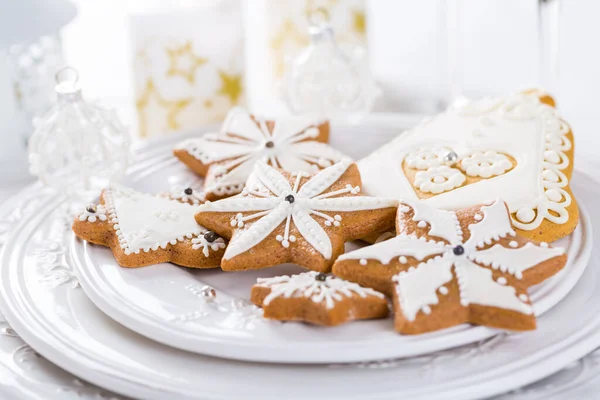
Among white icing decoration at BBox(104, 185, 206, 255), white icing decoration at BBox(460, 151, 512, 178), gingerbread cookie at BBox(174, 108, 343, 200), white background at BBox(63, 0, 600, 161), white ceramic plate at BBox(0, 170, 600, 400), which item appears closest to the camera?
white ceramic plate at BBox(0, 170, 600, 400)

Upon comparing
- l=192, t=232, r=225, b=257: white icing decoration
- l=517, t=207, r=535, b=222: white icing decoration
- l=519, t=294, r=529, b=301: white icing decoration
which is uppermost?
l=517, t=207, r=535, b=222: white icing decoration

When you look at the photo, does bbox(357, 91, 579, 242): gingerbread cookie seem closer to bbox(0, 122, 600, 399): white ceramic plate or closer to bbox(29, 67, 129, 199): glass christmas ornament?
bbox(0, 122, 600, 399): white ceramic plate

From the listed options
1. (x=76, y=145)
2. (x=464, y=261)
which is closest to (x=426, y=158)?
(x=464, y=261)

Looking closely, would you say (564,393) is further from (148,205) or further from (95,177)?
(95,177)

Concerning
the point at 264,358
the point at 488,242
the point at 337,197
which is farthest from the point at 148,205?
the point at 488,242

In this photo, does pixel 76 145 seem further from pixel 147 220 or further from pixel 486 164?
pixel 486 164

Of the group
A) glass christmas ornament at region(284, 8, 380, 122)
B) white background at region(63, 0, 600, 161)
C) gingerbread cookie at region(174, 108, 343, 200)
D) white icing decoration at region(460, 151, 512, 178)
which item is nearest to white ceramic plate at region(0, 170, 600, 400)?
white icing decoration at region(460, 151, 512, 178)
